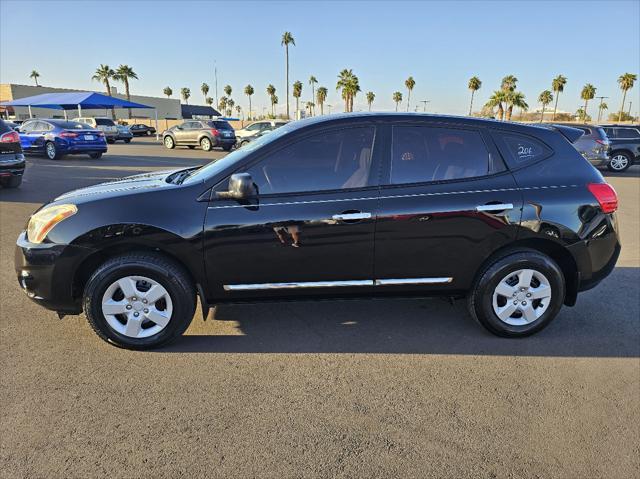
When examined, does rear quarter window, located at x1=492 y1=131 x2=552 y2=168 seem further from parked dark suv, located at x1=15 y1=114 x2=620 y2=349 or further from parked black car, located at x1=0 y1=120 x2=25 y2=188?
parked black car, located at x1=0 y1=120 x2=25 y2=188

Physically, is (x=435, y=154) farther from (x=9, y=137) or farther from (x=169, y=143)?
(x=169, y=143)

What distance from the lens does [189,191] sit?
3.28 m

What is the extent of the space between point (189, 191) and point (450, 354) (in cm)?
232

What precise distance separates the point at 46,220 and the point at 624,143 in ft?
63.3

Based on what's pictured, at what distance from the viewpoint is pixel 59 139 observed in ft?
54.3

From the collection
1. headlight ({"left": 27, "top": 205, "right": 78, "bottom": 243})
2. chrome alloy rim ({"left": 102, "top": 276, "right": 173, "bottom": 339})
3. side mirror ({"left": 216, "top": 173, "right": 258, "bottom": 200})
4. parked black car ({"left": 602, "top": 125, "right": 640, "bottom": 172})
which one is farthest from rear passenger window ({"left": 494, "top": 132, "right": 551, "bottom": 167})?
parked black car ({"left": 602, "top": 125, "right": 640, "bottom": 172})

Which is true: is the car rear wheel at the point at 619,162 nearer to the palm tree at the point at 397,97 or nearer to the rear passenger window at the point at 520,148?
the rear passenger window at the point at 520,148

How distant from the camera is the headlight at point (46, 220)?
3238 millimetres

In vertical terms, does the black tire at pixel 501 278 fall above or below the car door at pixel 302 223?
below

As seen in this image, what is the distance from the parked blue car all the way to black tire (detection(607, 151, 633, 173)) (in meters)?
19.5

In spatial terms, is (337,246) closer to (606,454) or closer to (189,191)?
(189,191)

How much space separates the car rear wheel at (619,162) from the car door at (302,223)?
57.2 ft

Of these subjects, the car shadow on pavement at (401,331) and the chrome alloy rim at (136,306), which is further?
the car shadow on pavement at (401,331)

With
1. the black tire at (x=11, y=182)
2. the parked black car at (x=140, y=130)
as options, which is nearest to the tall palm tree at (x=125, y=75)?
the parked black car at (x=140, y=130)
